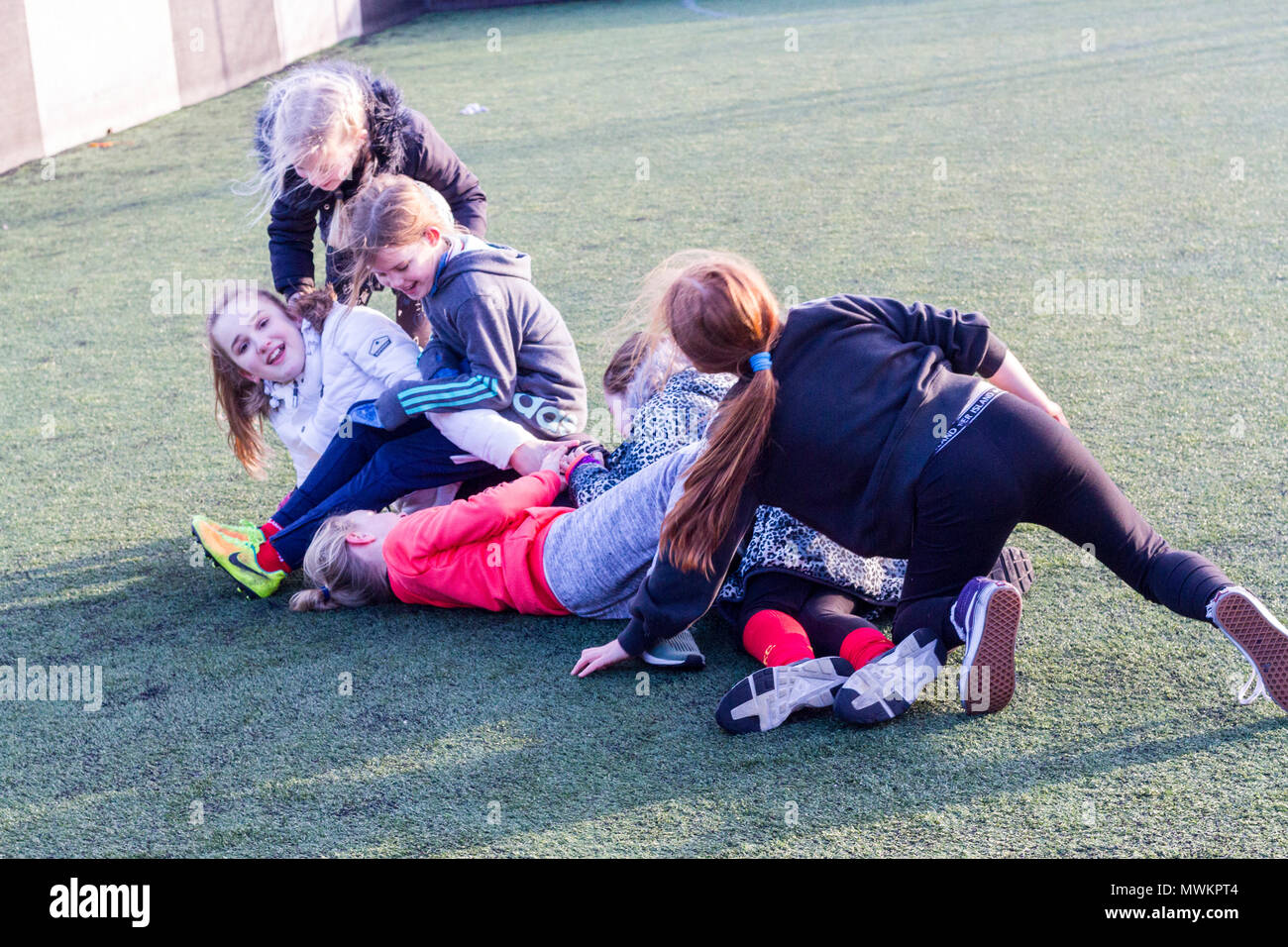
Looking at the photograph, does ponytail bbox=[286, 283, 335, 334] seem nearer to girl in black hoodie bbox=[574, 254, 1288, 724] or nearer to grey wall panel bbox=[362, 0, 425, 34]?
girl in black hoodie bbox=[574, 254, 1288, 724]

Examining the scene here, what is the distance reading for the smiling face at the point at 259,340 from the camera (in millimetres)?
2990

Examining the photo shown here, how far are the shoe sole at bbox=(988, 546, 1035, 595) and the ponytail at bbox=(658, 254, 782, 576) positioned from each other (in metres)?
0.62

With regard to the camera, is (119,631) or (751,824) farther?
(119,631)

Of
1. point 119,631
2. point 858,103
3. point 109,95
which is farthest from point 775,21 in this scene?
point 119,631

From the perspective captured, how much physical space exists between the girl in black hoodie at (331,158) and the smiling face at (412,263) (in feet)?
1.02

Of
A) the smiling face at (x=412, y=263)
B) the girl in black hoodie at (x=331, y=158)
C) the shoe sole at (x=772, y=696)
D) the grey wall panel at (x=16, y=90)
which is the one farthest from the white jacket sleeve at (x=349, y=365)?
the grey wall panel at (x=16, y=90)

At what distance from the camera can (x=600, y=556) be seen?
243cm

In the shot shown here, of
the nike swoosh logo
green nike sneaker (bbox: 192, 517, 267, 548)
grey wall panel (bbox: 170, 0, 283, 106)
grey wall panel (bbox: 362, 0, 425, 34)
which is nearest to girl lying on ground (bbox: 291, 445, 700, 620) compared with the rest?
the nike swoosh logo

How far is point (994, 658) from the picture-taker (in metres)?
2.03

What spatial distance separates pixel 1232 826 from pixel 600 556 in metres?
1.17

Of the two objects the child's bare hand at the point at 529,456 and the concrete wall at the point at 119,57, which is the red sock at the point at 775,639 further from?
the concrete wall at the point at 119,57

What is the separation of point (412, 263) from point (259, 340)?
488mm

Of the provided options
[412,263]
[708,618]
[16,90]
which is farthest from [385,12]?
[708,618]
